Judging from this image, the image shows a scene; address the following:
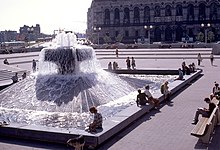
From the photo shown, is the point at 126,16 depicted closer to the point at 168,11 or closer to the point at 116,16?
the point at 116,16

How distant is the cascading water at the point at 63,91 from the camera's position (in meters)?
14.1

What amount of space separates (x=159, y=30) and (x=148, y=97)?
271ft

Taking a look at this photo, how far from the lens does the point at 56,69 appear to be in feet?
77.9

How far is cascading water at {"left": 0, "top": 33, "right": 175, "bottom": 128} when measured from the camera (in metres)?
14.1

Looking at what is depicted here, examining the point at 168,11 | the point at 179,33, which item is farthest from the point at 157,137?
the point at 168,11

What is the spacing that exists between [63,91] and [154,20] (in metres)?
79.2

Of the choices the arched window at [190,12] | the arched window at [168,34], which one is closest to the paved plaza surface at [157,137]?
the arched window at [168,34]

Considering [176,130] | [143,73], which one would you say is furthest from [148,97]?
[143,73]

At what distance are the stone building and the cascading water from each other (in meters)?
67.1

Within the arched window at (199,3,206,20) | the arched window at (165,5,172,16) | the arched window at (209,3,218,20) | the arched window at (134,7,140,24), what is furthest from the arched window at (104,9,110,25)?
the arched window at (209,3,218,20)

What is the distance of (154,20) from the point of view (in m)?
95.3

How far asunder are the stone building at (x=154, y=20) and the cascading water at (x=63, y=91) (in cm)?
6706

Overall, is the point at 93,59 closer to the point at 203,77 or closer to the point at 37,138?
the point at 203,77

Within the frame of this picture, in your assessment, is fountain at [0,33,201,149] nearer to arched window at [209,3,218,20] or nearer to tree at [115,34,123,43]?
tree at [115,34,123,43]
